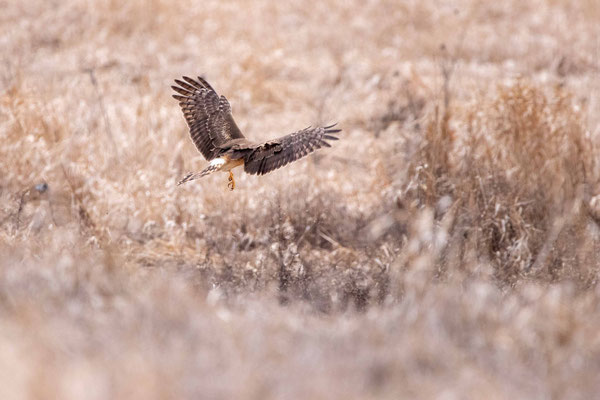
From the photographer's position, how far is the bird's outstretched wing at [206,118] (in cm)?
538

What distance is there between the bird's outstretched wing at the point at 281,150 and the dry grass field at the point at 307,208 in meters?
0.73

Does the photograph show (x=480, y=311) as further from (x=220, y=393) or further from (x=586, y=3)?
(x=586, y=3)

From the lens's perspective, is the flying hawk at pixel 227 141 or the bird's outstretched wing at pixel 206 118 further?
the bird's outstretched wing at pixel 206 118

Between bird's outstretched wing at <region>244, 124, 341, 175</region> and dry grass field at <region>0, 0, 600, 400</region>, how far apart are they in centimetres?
73

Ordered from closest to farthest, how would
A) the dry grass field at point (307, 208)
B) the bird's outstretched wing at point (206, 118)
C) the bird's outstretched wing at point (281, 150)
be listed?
1. the dry grass field at point (307, 208)
2. the bird's outstretched wing at point (281, 150)
3. the bird's outstretched wing at point (206, 118)

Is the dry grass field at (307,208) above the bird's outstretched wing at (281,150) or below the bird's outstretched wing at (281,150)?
below

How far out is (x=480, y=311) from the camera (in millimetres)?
3283

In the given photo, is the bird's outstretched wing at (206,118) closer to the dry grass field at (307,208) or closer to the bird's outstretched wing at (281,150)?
the bird's outstretched wing at (281,150)

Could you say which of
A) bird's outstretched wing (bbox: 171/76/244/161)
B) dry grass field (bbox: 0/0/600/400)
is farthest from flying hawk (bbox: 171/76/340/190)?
dry grass field (bbox: 0/0/600/400)

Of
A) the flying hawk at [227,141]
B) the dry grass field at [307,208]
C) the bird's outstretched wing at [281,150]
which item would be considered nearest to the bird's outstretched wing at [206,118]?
the flying hawk at [227,141]

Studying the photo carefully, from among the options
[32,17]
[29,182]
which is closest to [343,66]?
[32,17]

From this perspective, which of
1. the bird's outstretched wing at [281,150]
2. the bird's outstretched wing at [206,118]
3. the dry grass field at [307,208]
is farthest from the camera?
the bird's outstretched wing at [206,118]

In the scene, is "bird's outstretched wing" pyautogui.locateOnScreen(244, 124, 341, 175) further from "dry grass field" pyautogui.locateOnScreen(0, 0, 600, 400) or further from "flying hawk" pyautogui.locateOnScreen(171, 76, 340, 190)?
"dry grass field" pyautogui.locateOnScreen(0, 0, 600, 400)

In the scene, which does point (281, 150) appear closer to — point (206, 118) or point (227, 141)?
point (227, 141)
